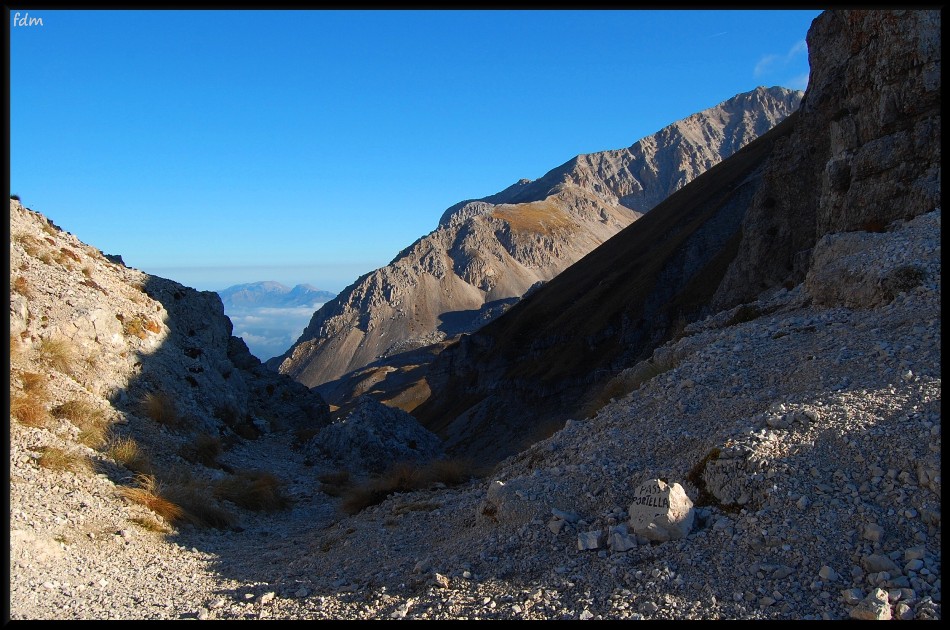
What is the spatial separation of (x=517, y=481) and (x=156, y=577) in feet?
21.6

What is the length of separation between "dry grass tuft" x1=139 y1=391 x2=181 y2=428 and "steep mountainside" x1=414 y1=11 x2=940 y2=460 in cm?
1235

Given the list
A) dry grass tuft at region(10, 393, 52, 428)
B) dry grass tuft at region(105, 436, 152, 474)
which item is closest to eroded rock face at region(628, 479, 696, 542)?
dry grass tuft at region(105, 436, 152, 474)

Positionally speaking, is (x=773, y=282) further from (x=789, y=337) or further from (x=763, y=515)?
(x=763, y=515)

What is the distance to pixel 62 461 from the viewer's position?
14609 mm

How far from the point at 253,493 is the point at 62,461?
5.07 m

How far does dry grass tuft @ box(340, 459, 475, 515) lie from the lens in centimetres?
1670

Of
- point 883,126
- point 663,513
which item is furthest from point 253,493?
point 883,126

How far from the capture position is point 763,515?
307 inches

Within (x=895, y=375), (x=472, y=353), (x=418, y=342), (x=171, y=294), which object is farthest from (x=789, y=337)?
(x=418, y=342)

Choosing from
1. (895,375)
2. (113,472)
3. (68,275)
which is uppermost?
(68,275)

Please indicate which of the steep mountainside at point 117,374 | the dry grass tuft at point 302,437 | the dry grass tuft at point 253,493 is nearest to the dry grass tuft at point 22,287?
the steep mountainside at point 117,374

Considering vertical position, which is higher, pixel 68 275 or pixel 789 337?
pixel 68 275

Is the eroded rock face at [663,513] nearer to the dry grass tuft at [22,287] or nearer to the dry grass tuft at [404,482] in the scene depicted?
the dry grass tuft at [404,482]

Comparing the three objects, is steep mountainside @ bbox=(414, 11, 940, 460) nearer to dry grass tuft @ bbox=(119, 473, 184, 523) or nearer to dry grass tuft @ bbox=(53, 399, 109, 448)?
dry grass tuft @ bbox=(119, 473, 184, 523)
